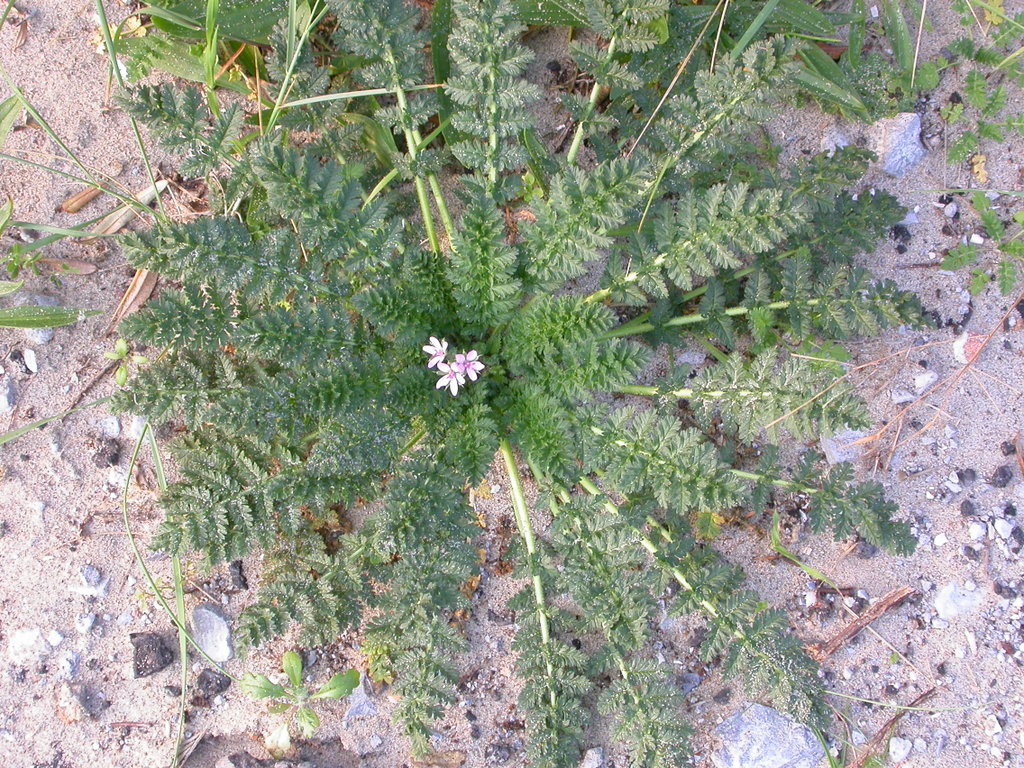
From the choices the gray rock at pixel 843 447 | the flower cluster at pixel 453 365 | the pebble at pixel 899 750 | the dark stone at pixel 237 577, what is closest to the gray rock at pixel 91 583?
the dark stone at pixel 237 577

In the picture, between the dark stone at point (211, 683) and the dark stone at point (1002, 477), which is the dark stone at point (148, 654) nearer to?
the dark stone at point (211, 683)

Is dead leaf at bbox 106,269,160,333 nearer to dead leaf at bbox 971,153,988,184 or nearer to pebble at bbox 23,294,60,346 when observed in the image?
pebble at bbox 23,294,60,346

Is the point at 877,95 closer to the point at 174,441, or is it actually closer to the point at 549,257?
the point at 549,257

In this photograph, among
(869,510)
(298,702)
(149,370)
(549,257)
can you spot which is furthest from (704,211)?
(298,702)

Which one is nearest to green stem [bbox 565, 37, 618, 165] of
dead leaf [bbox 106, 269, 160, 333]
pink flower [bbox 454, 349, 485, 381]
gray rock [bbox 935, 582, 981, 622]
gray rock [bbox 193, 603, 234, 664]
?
pink flower [bbox 454, 349, 485, 381]

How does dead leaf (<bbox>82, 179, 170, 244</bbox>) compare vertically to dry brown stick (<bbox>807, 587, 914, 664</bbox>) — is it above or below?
above

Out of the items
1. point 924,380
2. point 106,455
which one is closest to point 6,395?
point 106,455
